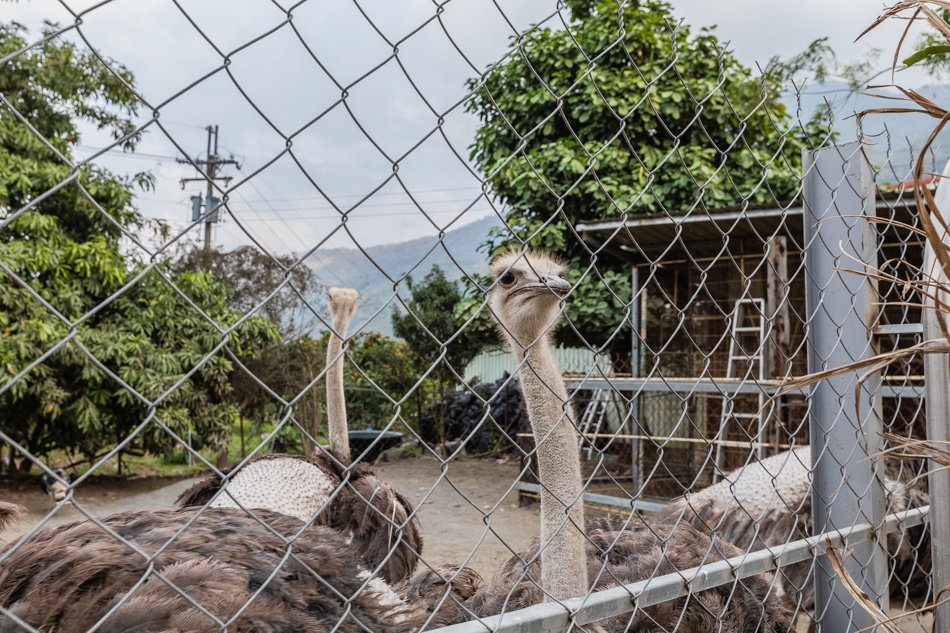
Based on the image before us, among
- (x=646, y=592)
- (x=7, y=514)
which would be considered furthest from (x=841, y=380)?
(x=7, y=514)

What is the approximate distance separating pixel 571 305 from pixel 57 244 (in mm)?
5284

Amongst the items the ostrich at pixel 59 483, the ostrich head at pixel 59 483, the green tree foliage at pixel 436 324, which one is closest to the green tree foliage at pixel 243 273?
the green tree foliage at pixel 436 324

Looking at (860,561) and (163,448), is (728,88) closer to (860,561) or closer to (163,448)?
(163,448)

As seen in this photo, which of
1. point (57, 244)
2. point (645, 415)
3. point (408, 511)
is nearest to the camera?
point (408, 511)

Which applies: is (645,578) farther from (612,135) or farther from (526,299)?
(612,135)

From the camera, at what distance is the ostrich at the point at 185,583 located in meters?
1.38

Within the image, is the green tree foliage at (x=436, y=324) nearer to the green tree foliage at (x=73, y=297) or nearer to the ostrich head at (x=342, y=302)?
the green tree foliage at (x=73, y=297)

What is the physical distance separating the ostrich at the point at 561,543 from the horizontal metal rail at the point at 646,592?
1.6 inches

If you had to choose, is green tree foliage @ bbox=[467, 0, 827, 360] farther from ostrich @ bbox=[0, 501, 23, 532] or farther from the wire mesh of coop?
ostrich @ bbox=[0, 501, 23, 532]

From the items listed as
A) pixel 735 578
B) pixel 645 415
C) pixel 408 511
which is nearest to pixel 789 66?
pixel 645 415

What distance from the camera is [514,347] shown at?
77.9 inches

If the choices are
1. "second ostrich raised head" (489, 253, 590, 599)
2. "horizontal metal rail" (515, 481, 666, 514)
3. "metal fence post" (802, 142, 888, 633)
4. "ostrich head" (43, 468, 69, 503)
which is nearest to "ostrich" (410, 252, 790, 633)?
"second ostrich raised head" (489, 253, 590, 599)

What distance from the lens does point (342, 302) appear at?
5.31 metres

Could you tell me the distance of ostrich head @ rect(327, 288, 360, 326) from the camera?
5.30 m
